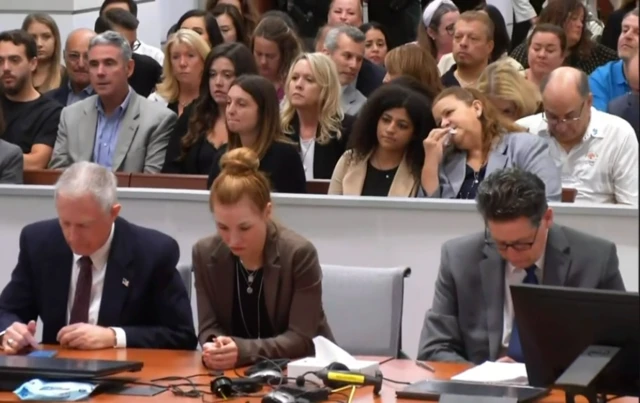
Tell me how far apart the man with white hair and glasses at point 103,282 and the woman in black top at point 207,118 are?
2.17 meters

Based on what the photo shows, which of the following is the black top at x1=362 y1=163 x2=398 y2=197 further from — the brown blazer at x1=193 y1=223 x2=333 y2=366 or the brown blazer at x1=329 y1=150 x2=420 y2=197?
the brown blazer at x1=193 y1=223 x2=333 y2=366

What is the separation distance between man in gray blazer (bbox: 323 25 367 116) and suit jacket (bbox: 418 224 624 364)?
342cm

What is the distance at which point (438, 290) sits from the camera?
4652mm

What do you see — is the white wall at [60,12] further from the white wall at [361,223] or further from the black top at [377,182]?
the black top at [377,182]

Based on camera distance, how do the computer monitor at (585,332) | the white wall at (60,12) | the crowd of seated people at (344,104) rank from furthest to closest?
the white wall at (60,12), the crowd of seated people at (344,104), the computer monitor at (585,332)

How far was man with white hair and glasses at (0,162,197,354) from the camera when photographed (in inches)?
182

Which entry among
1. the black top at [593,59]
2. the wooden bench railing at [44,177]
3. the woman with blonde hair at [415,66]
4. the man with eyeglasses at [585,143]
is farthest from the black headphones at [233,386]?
the black top at [593,59]

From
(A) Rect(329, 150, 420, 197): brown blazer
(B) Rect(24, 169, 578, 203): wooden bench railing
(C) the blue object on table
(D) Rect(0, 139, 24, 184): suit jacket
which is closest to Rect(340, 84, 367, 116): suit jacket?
(B) Rect(24, 169, 578, 203): wooden bench railing

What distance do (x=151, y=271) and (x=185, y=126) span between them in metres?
2.51

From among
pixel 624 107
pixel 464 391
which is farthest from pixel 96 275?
pixel 624 107

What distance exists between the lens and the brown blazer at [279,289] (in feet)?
14.9

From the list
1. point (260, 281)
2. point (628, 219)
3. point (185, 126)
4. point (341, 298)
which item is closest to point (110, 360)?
point (260, 281)

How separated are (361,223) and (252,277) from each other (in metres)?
1.44

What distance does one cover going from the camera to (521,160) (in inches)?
235
